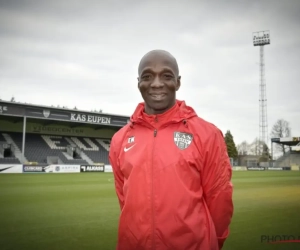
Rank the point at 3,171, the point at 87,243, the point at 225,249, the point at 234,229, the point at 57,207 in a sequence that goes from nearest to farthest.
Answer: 1. the point at 225,249
2. the point at 87,243
3. the point at 234,229
4. the point at 57,207
5. the point at 3,171

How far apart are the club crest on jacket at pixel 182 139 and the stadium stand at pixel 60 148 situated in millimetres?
34515

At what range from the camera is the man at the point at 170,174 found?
6.39 feet

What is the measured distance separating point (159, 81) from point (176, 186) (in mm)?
824

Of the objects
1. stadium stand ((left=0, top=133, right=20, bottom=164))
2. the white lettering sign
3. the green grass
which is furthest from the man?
the white lettering sign

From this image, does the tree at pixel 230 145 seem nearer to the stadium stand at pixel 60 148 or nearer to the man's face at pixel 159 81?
the stadium stand at pixel 60 148

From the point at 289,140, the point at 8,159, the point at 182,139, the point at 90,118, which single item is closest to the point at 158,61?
the point at 182,139

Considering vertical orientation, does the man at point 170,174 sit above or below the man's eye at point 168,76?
below

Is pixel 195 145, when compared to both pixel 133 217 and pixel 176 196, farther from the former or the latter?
pixel 133 217

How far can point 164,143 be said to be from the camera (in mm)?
2078

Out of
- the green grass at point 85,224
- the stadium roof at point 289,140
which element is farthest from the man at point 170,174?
the stadium roof at point 289,140

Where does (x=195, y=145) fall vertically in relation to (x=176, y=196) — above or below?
above

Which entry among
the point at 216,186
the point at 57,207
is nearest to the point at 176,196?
the point at 216,186

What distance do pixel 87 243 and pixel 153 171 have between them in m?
3.60

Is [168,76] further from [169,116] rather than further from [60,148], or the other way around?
[60,148]
